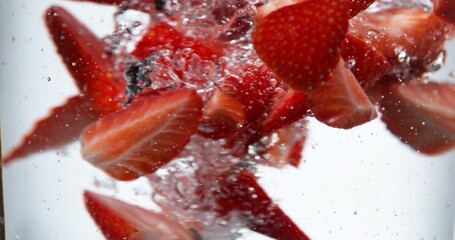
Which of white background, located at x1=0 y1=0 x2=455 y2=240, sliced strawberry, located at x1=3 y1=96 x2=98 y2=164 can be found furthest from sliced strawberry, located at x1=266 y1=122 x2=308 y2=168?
sliced strawberry, located at x1=3 y1=96 x2=98 y2=164

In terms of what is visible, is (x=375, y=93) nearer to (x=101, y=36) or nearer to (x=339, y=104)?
(x=339, y=104)

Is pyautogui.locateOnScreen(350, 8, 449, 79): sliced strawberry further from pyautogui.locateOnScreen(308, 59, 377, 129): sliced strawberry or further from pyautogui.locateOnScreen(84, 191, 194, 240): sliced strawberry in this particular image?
pyautogui.locateOnScreen(84, 191, 194, 240): sliced strawberry

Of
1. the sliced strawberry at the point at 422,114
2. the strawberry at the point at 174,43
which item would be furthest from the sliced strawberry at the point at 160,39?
the sliced strawberry at the point at 422,114

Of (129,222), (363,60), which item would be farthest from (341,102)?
(129,222)

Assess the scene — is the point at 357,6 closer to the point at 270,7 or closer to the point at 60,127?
the point at 270,7

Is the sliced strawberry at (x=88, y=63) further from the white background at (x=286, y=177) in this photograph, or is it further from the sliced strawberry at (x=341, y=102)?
the sliced strawberry at (x=341, y=102)

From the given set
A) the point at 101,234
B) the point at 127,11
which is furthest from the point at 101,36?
the point at 101,234
